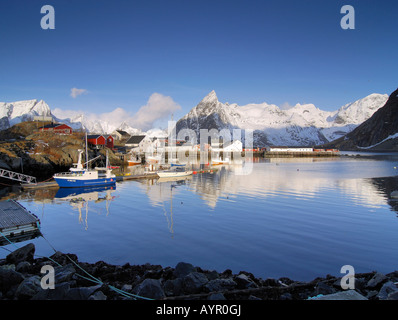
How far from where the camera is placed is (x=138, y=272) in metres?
11.9

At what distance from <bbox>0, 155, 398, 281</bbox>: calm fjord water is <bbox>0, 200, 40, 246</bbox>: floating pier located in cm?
100

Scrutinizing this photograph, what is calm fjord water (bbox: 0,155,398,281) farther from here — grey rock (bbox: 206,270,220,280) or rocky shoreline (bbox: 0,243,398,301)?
rocky shoreline (bbox: 0,243,398,301)

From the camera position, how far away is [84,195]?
34.6 metres

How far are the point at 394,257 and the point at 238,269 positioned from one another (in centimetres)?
847

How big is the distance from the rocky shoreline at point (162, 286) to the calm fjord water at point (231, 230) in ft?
7.62

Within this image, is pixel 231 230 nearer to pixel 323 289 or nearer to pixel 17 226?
pixel 323 289

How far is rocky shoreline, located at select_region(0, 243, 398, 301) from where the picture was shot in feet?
28.0

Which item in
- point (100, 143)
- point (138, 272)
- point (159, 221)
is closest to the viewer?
point (138, 272)

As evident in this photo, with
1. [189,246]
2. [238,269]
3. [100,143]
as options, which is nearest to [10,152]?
[100,143]

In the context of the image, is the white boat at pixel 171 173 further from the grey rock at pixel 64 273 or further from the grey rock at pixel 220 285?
Answer: the grey rock at pixel 220 285

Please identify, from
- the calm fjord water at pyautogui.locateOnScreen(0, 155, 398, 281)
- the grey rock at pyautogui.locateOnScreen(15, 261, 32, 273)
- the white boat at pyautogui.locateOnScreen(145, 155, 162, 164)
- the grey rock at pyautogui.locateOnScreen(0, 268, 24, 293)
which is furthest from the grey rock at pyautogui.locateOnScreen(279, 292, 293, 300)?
the white boat at pyautogui.locateOnScreen(145, 155, 162, 164)

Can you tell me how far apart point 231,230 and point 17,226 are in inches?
538

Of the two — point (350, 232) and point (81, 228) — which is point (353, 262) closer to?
point (350, 232)

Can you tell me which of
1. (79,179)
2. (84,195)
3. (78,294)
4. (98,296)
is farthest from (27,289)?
(79,179)
